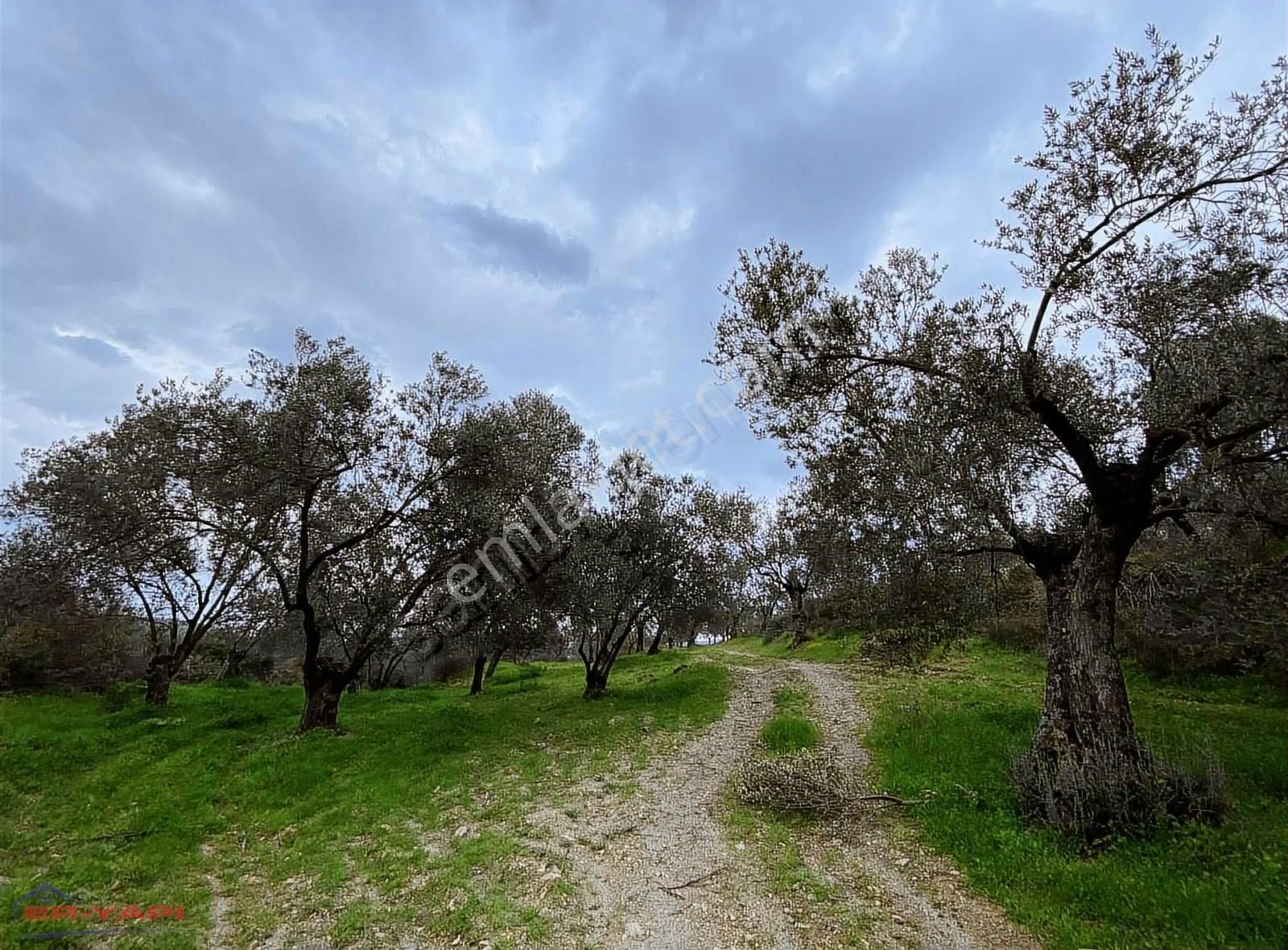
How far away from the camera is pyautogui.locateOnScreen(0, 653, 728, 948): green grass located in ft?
26.9

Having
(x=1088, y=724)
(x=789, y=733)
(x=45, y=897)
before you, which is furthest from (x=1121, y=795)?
(x=45, y=897)

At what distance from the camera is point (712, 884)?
26.7 ft

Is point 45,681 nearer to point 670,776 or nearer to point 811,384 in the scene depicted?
point 670,776

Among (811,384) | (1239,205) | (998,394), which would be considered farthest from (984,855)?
(1239,205)

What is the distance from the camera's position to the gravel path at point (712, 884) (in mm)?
6793

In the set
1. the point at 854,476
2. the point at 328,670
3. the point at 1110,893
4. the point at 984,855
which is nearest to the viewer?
the point at 1110,893

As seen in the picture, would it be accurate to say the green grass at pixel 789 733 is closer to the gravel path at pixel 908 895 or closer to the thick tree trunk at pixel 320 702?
the gravel path at pixel 908 895

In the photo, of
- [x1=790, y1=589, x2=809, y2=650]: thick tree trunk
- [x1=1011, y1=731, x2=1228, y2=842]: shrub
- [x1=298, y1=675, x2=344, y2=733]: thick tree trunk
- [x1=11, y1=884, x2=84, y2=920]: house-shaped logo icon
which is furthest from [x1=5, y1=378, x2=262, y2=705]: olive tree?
[x1=790, y1=589, x2=809, y2=650]: thick tree trunk

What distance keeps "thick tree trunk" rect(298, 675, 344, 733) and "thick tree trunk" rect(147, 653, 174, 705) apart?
10254mm

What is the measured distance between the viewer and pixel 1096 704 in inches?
405

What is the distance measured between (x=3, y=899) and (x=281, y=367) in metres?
12.6

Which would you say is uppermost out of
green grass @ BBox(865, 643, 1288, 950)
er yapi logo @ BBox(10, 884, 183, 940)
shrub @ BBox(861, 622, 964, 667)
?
shrub @ BBox(861, 622, 964, 667)

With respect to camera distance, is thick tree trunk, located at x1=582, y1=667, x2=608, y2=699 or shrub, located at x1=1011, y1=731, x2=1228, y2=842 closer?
shrub, located at x1=1011, y1=731, x2=1228, y2=842

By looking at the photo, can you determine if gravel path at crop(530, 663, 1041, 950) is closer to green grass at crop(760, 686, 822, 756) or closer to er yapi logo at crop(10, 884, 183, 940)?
green grass at crop(760, 686, 822, 756)
